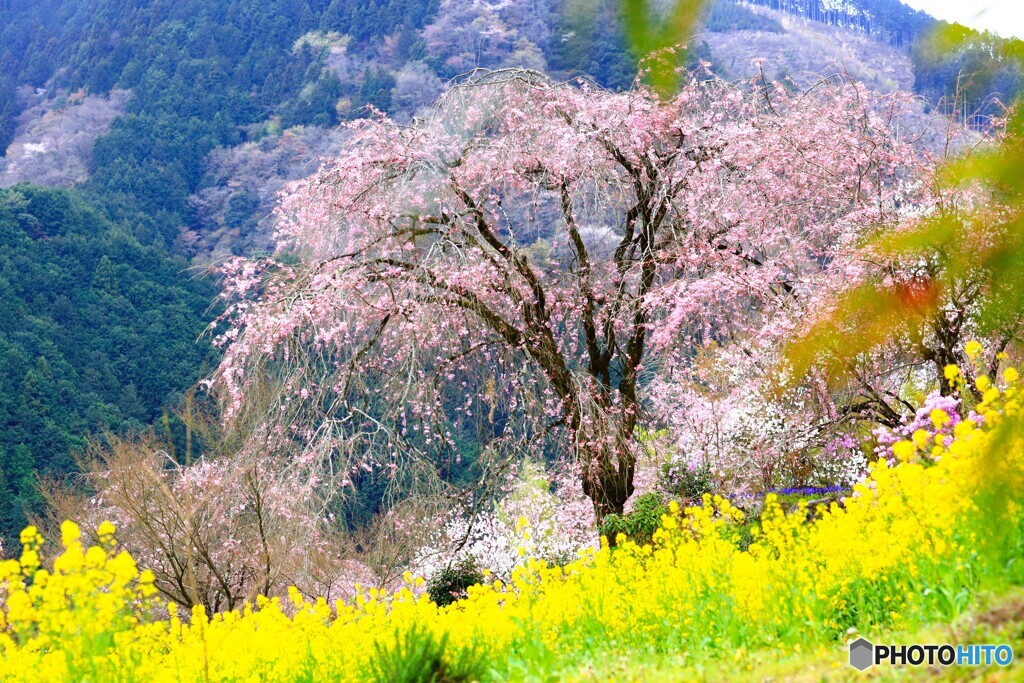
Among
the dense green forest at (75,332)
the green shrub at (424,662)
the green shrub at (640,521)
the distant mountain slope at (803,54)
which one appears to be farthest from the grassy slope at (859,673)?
the dense green forest at (75,332)

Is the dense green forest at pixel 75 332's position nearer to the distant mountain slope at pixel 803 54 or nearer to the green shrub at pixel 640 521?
the green shrub at pixel 640 521

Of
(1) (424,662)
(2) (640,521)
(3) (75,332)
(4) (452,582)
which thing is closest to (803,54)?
(2) (640,521)

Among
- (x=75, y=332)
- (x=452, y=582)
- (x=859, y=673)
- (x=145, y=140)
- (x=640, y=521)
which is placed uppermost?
(x=859, y=673)

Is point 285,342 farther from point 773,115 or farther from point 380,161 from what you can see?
point 773,115

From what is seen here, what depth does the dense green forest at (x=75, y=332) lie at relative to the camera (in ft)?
87.3

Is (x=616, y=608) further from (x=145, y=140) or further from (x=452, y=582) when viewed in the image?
(x=145, y=140)

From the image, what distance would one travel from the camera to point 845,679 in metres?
2.37

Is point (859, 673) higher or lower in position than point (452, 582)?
higher

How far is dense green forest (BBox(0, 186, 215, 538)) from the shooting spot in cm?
2661

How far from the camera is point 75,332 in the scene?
31484 millimetres

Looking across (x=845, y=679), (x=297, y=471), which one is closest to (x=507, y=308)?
(x=297, y=471)

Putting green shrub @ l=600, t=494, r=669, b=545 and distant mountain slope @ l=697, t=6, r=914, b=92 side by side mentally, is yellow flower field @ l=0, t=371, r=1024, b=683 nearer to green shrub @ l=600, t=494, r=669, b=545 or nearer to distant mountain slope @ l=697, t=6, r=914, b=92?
distant mountain slope @ l=697, t=6, r=914, b=92

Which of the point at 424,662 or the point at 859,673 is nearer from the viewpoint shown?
the point at 859,673

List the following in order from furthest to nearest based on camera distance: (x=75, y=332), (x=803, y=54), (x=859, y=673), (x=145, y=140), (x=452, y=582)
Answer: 1. (x=145, y=140)
2. (x=75, y=332)
3. (x=452, y=582)
4. (x=803, y=54)
5. (x=859, y=673)
